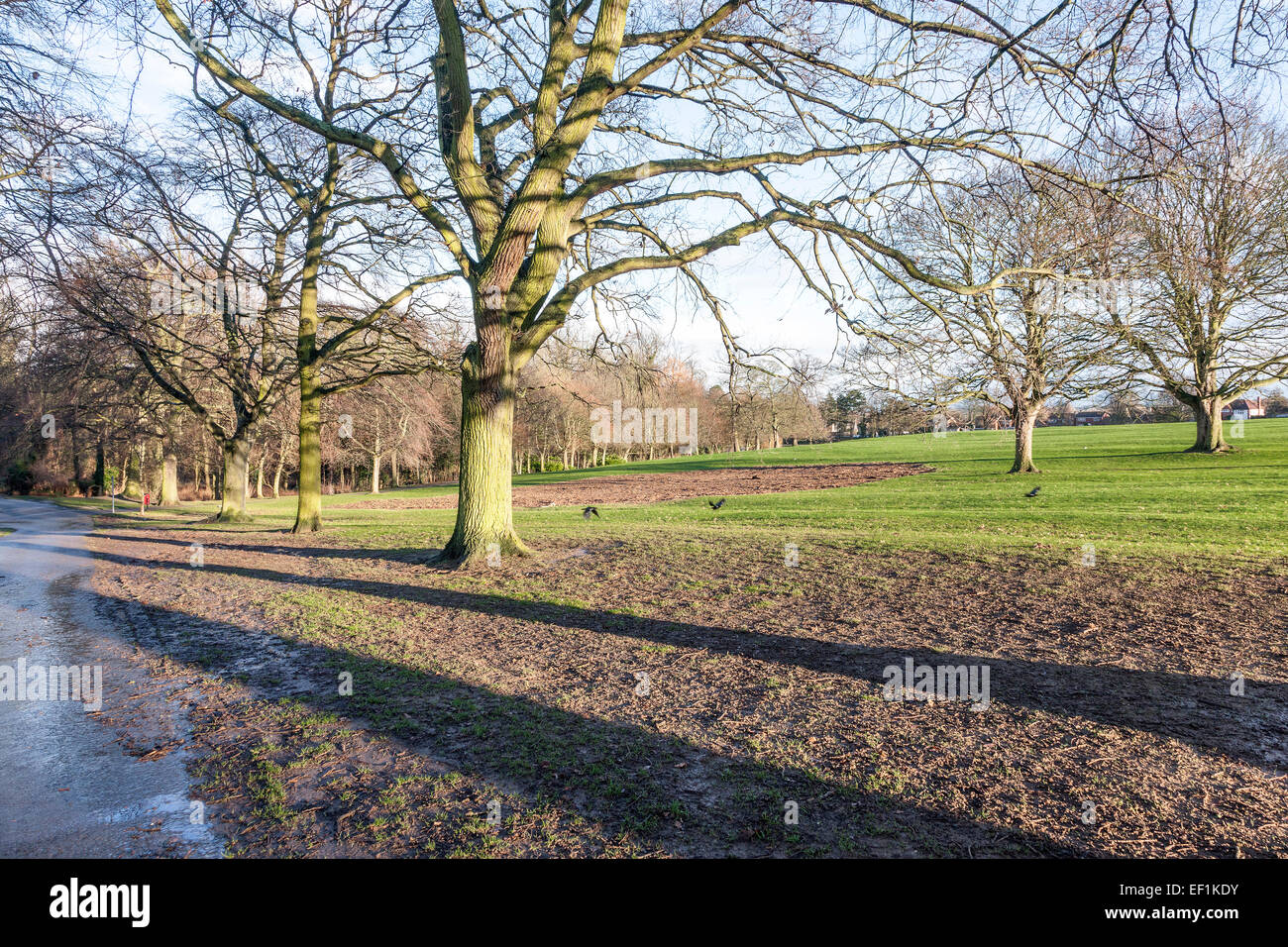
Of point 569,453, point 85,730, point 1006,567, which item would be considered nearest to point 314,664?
point 85,730

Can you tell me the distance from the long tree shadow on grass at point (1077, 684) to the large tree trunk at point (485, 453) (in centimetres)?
292

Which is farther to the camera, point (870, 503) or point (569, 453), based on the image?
point (569, 453)

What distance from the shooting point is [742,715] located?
454 centimetres

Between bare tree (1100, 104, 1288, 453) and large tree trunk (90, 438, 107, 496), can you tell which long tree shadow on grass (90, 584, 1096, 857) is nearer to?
bare tree (1100, 104, 1288, 453)

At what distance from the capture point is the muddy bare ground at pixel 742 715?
3154mm

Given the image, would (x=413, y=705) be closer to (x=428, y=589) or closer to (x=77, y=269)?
(x=428, y=589)

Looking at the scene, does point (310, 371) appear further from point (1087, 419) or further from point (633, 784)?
point (1087, 419)

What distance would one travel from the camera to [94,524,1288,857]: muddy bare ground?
315 centimetres

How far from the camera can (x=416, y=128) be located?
10.6 meters

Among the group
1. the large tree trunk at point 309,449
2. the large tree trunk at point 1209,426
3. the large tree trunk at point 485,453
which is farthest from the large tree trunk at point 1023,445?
the large tree trunk at point 309,449

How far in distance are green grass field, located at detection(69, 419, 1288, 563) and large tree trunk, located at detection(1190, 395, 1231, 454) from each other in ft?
2.99

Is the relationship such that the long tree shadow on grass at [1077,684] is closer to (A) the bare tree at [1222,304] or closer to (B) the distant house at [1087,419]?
(A) the bare tree at [1222,304]

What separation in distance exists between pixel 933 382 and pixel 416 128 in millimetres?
9385

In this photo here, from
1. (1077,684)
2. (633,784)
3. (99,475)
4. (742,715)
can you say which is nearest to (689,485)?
(1077,684)
